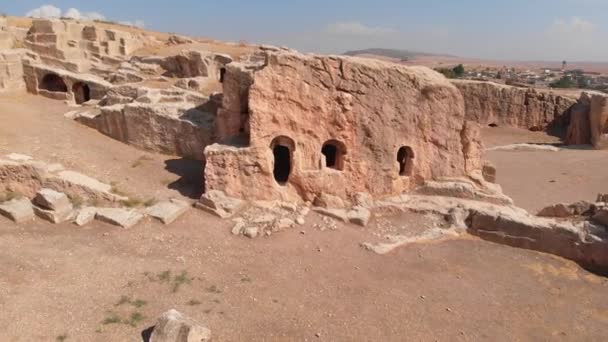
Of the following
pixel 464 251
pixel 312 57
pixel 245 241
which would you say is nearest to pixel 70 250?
pixel 245 241

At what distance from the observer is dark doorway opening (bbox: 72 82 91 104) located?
19031 millimetres

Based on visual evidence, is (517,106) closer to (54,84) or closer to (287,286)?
(287,286)

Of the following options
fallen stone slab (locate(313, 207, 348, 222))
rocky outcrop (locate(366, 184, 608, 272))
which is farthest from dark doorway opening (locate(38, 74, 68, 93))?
rocky outcrop (locate(366, 184, 608, 272))

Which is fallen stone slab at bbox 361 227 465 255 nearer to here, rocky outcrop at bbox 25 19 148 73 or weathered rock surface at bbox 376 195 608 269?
weathered rock surface at bbox 376 195 608 269

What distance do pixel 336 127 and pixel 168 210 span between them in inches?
190

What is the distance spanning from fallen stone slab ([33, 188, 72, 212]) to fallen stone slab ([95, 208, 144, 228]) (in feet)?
2.55

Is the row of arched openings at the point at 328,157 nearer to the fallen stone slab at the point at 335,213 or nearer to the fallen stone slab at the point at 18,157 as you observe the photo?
the fallen stone slab at the point at 335,213

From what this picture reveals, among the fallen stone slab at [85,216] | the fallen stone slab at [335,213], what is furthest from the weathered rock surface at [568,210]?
the fallen stone slab at [85,216]

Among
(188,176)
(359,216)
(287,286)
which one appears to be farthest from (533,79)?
(287,286)

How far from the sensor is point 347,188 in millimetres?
11625

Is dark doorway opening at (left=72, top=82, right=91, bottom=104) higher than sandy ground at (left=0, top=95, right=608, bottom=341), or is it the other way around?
dark doorway opening at (left=72, top=82, right=91, bottom=104)

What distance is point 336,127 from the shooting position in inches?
450

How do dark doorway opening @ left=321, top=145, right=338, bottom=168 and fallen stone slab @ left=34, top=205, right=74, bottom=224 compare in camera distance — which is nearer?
fallen stone slab @ left=34, top=205, right=74, bottom=224

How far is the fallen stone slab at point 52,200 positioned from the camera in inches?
378
